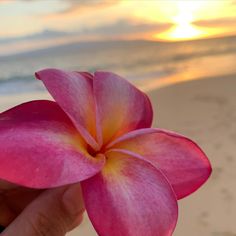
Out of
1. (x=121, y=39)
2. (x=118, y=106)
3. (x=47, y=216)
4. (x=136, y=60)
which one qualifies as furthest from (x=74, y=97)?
(x=121, y=39)

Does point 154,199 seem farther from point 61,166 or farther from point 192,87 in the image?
point 192,87

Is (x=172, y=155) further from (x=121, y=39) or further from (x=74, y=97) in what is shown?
(x=121, y=39)

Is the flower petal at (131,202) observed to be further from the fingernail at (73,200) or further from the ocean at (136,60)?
the ocean at (136,60)

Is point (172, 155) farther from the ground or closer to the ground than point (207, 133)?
farther from the ground

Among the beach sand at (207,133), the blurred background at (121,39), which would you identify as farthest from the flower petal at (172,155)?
the blurred background at (121,39)

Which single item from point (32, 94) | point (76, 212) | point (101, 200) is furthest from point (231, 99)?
point (101, 200)
